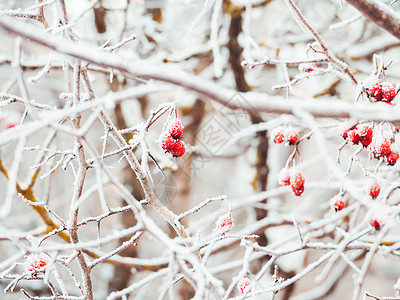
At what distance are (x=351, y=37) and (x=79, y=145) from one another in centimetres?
269

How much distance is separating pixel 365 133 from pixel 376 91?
106 millimetres

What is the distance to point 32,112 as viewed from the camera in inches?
21.9

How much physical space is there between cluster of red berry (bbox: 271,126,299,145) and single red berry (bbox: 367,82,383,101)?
8.9 inches

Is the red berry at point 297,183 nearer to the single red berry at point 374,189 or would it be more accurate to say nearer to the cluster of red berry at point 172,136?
the single red berry at point 374,189

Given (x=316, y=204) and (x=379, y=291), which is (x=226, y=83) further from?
(x=379, y=291)

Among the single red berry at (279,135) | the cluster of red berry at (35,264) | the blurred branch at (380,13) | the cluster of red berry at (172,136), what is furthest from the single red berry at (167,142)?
the blurred branch at (380,13)

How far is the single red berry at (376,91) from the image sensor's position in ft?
3.09

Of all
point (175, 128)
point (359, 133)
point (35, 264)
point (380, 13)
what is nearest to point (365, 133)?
point (359, 133)

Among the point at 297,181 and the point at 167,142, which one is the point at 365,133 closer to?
the point at 297,181

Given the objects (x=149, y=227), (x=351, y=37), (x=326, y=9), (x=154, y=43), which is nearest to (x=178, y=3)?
(x=154, y=43)

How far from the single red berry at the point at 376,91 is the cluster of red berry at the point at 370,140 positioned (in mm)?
81

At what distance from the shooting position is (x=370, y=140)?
100 cm

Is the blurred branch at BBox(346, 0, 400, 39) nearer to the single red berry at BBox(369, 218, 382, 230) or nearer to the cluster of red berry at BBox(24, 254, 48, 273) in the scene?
the single red berry at BBox(369, 218, 382, 230)

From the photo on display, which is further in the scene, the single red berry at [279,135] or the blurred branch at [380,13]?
the single red berry at [279,135]
